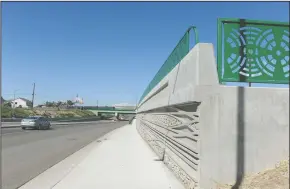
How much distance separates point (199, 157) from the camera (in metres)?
6.47

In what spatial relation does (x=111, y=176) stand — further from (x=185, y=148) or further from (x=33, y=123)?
(x=33, y=123)

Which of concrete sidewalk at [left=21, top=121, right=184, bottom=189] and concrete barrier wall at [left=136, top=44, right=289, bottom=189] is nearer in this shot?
concrete barrier wall at [left=136, top=44, right=289, bottom=189]

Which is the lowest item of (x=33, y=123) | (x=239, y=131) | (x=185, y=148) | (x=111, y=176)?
(x=111, y=176)

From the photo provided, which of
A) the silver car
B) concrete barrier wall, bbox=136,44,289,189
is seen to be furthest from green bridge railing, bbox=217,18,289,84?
the silver car

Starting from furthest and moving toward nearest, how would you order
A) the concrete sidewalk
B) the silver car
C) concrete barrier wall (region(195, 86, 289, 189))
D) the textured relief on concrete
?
the silver car
the concrete sidewalk
the textured relief on concrete
concrete barrier wall (region(195, 86, 289, 189))

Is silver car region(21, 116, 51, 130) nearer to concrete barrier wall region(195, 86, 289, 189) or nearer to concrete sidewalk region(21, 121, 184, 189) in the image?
concrete sidewalk region(21, 121, 184, 189)

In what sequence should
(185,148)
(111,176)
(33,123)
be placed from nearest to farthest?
1. (185,148)
2. (111,176)
3. (33,123)

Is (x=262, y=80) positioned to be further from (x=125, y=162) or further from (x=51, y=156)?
(x=51, y=156)

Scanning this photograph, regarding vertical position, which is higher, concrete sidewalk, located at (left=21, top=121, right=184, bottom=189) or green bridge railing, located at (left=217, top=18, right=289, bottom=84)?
green bridge railing, located at (left=217, top=18, right=289, bottom=84)

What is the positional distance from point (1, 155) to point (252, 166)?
457 inches

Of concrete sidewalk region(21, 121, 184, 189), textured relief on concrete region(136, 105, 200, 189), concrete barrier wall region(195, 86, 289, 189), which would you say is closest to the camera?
concrete barrier wall region(195, 86, 289, 189)

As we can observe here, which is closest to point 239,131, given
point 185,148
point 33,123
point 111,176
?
point 185,148

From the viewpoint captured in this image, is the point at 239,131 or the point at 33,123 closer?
the point at 239,131

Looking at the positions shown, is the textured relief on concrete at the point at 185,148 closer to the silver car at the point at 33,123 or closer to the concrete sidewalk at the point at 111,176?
the concrete sidewalk at the point at 111,176
